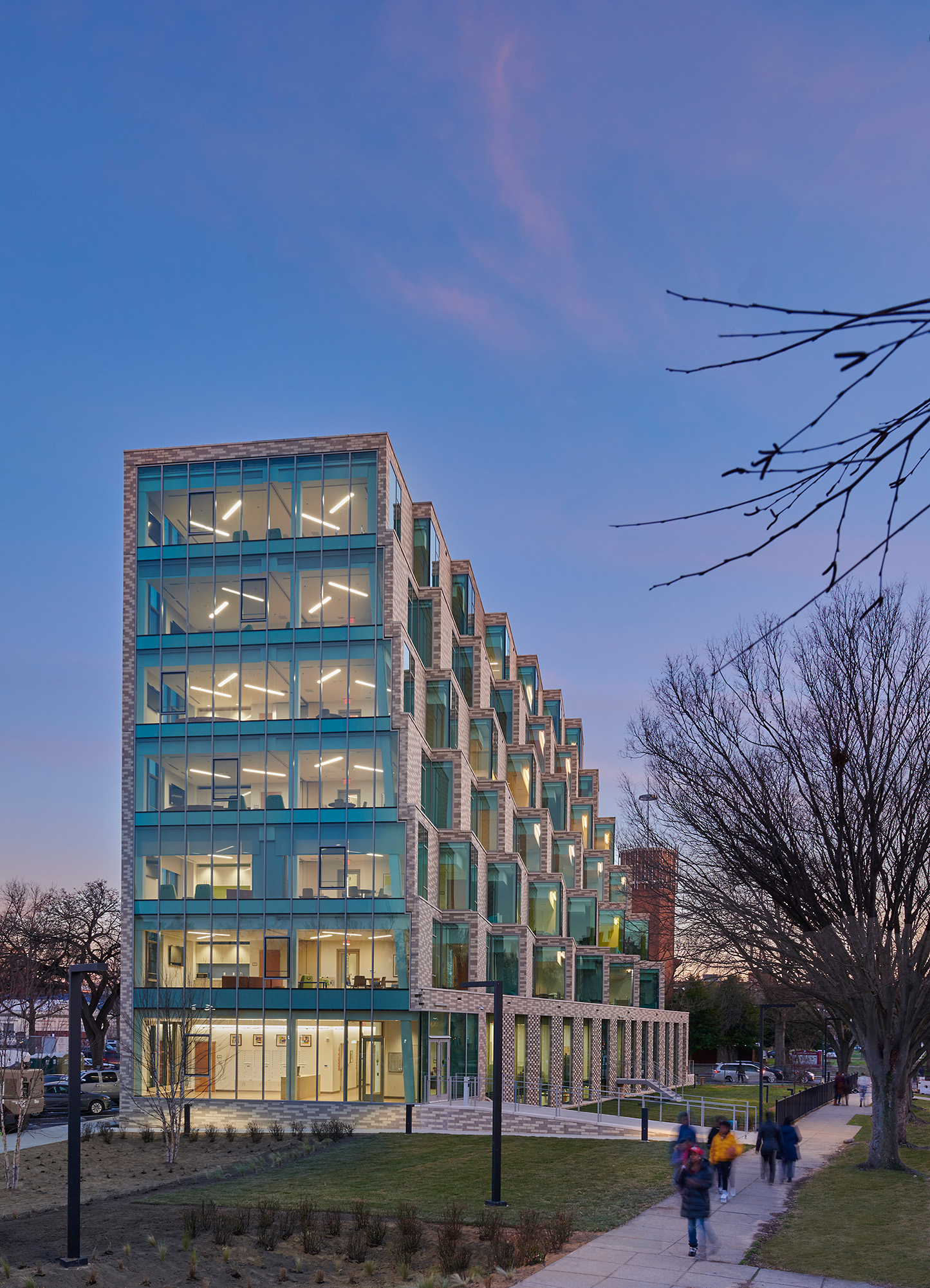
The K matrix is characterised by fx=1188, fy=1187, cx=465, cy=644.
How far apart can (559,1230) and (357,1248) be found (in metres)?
3.07

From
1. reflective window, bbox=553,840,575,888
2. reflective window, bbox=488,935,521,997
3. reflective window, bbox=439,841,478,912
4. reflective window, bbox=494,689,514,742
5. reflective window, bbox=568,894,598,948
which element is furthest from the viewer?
reflective window, bbox=553,840,575,888

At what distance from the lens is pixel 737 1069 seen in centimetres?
8406

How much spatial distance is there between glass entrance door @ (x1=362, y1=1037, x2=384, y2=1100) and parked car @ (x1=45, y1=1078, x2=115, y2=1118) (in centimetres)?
1093

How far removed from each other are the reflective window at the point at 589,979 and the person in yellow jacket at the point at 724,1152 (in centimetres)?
4297

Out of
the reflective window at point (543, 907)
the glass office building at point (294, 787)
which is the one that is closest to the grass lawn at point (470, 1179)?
the glass office building at point (294, 787)

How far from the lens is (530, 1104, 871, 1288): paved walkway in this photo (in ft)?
49.7

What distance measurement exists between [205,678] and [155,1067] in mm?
15325

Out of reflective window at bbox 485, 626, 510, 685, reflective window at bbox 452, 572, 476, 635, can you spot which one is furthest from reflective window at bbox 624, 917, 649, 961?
reflective window at bbox 452, 572, 476, 635

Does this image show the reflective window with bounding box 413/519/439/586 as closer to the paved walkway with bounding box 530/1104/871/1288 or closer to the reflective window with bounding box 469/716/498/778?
the reflective window with bounding box 469/716/498/778

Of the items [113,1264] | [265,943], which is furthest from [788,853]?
[265,943]

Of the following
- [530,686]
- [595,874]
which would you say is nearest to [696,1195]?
[530,686]

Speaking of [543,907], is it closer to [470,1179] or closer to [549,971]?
[549,971]

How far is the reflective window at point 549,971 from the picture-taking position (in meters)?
57.8

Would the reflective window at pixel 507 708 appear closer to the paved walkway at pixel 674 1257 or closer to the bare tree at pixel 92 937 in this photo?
the bare tree at pixel 92 937
